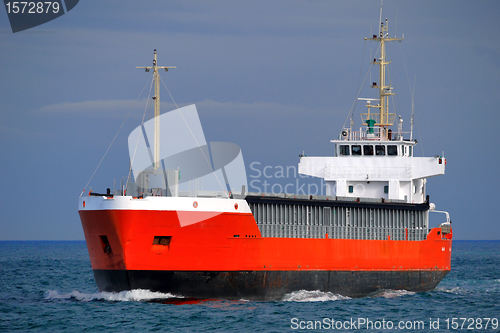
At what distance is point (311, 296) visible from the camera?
1457 inches

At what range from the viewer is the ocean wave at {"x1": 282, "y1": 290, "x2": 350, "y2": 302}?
119 feet

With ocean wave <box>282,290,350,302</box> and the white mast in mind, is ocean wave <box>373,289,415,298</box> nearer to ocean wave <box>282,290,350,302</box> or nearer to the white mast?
ocean wave <box>282,290,350,302</box>

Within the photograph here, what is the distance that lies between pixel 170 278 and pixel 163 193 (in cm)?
334

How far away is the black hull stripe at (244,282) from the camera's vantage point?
32969 mm

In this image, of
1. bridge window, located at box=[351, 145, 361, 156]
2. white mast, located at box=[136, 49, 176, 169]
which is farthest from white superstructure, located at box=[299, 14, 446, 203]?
white mast, located at box=[136, 49, 176, 169]

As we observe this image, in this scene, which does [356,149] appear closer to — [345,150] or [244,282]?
[345,150]

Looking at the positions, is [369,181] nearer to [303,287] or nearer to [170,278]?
[303,287]

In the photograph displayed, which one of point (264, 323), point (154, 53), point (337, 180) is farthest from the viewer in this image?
point (337, 180)

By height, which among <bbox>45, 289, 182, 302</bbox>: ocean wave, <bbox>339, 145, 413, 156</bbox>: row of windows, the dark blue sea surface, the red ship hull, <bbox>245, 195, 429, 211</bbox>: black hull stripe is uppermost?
<bbox>339, 145, 413, 156</bbox>: row of windows

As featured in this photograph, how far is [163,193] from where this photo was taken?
34094 millimetres

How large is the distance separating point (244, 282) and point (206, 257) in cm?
202

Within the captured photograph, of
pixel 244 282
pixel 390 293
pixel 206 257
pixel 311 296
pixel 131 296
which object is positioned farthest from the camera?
pixel 390 293

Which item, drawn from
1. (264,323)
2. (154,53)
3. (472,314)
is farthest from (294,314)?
(154,53)

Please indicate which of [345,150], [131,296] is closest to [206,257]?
[131,296]
